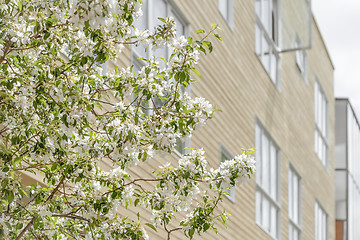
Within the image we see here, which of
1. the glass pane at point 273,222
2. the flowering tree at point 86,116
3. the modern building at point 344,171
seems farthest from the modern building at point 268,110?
the flowering tree at point 86,116

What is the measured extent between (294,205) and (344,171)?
10866mm

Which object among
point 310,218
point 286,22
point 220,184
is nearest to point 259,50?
point 286,22

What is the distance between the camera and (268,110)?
2078cm

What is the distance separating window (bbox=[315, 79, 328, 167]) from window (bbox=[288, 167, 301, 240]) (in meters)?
3.98

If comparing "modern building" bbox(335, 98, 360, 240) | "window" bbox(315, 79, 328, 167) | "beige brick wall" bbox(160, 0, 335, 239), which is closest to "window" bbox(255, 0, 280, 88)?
"beige brick wall" bbox(160, 0, 335, 239)

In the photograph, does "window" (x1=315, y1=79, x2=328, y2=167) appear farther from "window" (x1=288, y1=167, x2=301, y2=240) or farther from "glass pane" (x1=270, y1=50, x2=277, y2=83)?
"glass pane" (x1=270, y1=50, x2=277, y2=83)

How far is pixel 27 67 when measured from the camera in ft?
21.4

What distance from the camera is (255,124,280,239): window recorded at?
64.3ft

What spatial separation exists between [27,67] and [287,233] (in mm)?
16704

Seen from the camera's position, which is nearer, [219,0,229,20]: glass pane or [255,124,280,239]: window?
[219,0,229,20]: glass pane

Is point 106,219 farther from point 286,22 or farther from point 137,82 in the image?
point 286,22

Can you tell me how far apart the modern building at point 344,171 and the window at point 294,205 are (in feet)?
31.8

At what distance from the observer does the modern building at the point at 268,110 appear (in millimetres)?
15977

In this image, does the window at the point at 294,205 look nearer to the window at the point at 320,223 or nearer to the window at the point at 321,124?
the window at the point at 320,223
